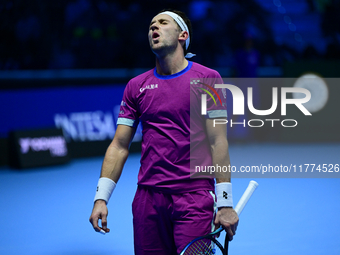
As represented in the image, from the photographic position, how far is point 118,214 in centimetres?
518

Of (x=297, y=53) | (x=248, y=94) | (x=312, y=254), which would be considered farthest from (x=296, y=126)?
(x=312, y=254)

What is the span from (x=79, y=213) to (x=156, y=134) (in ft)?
10.6

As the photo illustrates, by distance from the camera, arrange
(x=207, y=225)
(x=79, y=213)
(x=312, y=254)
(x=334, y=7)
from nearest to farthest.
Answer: (x=207, y=225) < (x=312, y=254) < (x=79, y=213) < (x=334, y=7)

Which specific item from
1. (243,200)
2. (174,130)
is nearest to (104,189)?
(174,130)

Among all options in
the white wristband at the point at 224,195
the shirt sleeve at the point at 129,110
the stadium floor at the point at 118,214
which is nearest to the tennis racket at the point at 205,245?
the white wristband at the point at 224,195

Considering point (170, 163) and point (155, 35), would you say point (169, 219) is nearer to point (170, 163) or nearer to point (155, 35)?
point (170, 163)

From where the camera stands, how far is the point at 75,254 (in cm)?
402

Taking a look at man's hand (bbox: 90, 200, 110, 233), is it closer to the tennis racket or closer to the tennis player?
the tennis player

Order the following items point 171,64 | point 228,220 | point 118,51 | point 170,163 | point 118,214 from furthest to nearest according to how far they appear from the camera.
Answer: point 118,51 < point 118,214 < point 171,64 < point 170,163 < point 228,220

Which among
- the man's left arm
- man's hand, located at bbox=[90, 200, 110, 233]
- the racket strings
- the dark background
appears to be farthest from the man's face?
the dark background

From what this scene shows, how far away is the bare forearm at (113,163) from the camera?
2.44 meters

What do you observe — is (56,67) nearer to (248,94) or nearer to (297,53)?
(248,94)

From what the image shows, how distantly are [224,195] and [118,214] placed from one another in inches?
125

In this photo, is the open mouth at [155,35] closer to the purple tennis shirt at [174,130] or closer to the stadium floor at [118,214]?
the purple tennis shirt at [174,130]
